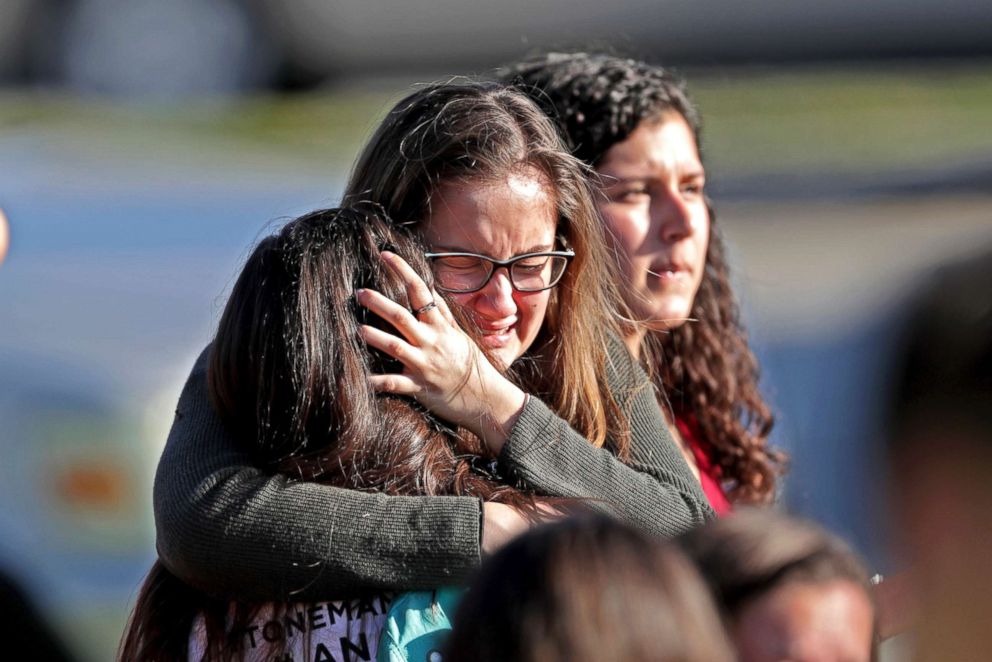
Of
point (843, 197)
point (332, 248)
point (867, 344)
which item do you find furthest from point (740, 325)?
point (332, 248)

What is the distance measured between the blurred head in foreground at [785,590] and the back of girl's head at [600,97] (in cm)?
114

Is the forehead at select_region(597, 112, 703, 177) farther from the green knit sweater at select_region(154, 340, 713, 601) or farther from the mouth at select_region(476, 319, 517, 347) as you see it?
the green knit sweater at select_region(154, 340, 713, 601)

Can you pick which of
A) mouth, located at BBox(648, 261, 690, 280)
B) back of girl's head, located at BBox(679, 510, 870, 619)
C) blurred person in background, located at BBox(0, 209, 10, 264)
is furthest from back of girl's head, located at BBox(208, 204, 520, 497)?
blurred person in background, located at BBox(0, 209, 10, 264)

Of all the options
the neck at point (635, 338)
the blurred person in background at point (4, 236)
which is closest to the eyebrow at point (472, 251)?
the neck at point (635, 338)

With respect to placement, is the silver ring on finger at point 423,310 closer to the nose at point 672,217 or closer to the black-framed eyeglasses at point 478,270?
the black-framed eyeglasses at point 478,270

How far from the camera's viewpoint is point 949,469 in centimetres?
98

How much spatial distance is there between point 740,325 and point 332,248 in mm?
1347

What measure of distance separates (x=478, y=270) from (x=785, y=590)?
0.60 meters

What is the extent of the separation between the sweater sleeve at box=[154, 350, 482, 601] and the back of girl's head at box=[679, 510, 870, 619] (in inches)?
11.2

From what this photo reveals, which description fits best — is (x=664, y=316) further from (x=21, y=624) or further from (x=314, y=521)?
(x=21, y=624)

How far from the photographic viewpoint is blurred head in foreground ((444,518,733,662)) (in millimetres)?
813

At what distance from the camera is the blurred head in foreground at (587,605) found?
2.67 feet

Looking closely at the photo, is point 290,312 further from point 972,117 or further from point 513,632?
point 972,117

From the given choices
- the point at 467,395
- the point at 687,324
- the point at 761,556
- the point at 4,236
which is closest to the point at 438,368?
the point at 467,395
